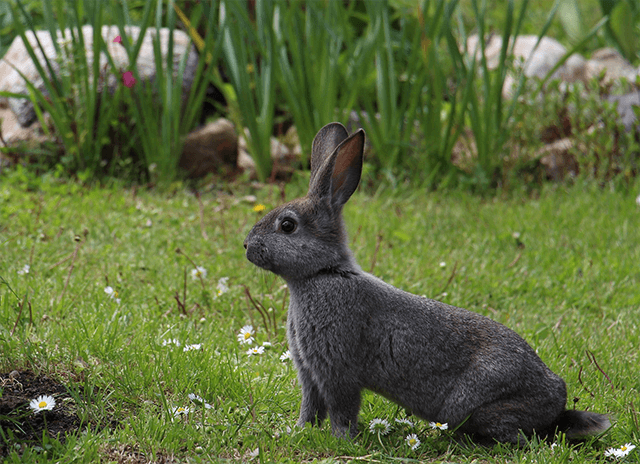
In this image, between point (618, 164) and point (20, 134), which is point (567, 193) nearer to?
point (618, 164)

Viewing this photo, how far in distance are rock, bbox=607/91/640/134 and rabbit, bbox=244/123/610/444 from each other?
4.81m

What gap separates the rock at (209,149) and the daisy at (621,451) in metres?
4.96

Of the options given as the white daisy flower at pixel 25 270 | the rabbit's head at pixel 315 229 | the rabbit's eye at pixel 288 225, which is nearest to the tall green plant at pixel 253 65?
the white daisy flower at pixel 25 270

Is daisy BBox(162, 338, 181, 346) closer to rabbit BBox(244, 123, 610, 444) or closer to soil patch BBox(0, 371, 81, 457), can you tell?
soil patch BBox(0, 371, 81, 457)

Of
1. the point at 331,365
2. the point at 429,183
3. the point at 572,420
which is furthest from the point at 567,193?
the point at 331,365

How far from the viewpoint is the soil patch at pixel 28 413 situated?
2.38 metres

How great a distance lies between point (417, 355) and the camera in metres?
2.65

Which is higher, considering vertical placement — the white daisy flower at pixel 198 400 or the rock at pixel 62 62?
the rock at pixel 62 62

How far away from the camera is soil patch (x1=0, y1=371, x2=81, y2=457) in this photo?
7.81 feet

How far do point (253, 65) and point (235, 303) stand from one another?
295 cm

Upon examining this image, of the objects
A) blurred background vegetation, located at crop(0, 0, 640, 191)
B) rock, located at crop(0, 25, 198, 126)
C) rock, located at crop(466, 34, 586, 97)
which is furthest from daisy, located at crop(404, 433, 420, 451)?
rock, located at crop(466, 34, 586, 97)

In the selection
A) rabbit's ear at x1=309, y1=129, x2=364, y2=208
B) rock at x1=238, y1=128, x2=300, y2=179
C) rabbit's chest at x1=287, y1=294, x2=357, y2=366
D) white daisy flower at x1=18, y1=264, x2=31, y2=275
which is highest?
rabbit's ear at x1=309, y1=129, x2=364, y2=208

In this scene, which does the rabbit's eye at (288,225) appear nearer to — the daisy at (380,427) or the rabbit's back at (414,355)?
the rabbit's back at (414,355)

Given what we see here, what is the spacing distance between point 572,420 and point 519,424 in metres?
0.23
